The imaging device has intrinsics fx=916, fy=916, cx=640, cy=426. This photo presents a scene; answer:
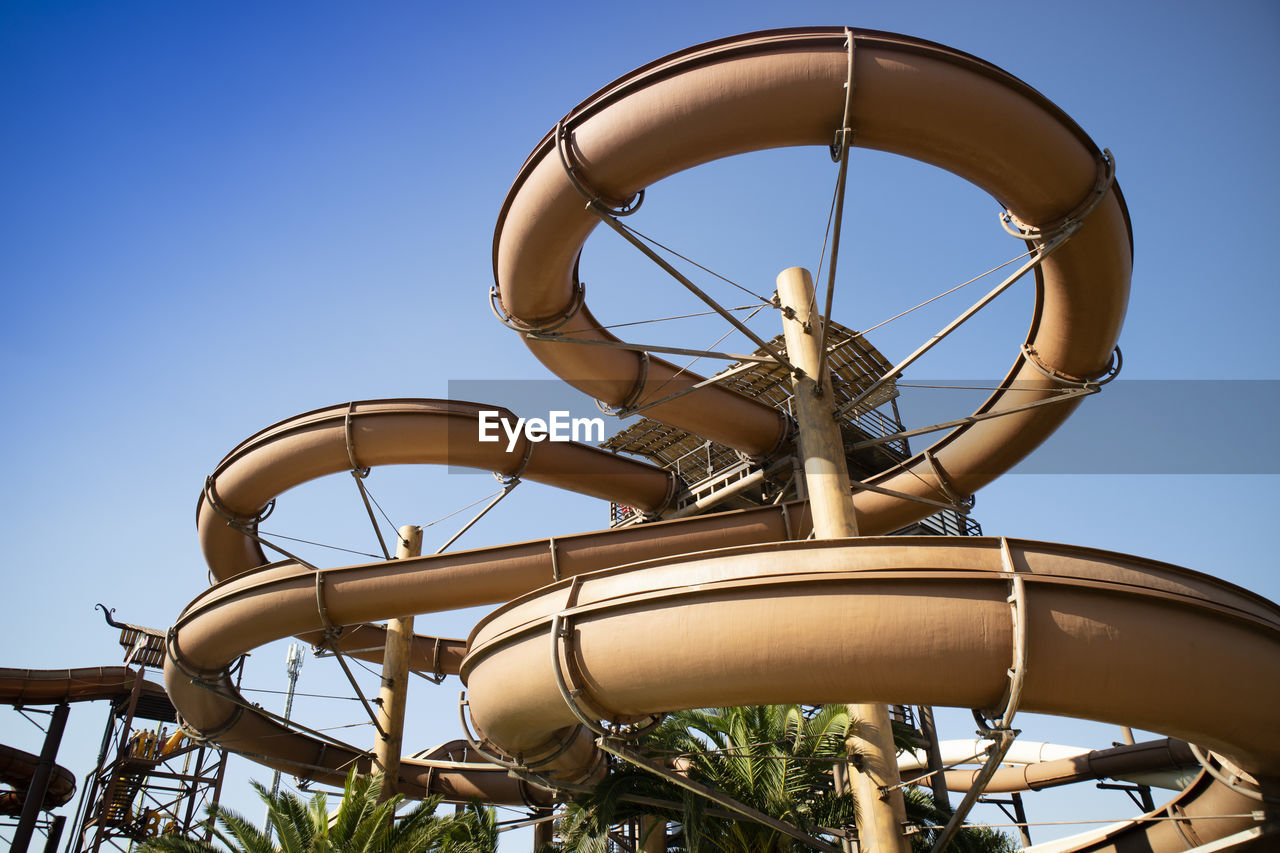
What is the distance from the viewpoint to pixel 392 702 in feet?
54.5

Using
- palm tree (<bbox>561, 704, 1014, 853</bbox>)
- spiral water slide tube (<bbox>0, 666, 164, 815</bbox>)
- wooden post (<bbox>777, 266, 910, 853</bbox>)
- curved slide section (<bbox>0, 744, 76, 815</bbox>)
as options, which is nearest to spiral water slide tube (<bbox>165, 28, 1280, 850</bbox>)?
palm tree (<bbox>561, 704, 1014, 853</bbox>)

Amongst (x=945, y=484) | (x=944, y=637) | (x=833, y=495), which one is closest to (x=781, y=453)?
(x=945, y=484)

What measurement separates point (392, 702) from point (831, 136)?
493 inches

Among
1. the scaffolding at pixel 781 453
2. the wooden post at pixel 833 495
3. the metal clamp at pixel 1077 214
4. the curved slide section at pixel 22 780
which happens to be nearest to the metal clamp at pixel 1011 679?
the wooden post at pixel 833 495

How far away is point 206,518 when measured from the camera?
1636cm

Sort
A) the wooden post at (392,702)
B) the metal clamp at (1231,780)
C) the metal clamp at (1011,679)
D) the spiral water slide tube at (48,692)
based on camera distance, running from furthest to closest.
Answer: the spiral water slide tube at (48,692) → the wooden post at (392,702) → the metal clamp at (1231,780) → the metal clamp at (1011,679)

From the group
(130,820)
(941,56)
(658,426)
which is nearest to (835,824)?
(941,56)

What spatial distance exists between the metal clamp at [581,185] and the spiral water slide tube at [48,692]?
23.9 meters

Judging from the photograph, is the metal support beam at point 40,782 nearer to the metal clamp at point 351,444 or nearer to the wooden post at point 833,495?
the metal clamp at point 351,444

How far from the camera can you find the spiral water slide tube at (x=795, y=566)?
7273 mm

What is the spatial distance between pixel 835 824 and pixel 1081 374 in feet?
21.3

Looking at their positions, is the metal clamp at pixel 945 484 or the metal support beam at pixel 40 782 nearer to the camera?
the metal clamp at pixel 945 484

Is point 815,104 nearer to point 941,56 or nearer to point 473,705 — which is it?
point 941,56

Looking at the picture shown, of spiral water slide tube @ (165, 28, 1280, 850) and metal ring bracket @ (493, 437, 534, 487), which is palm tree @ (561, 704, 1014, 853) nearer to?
spiral water slide tube @ (165, 28, 1280, 850)
